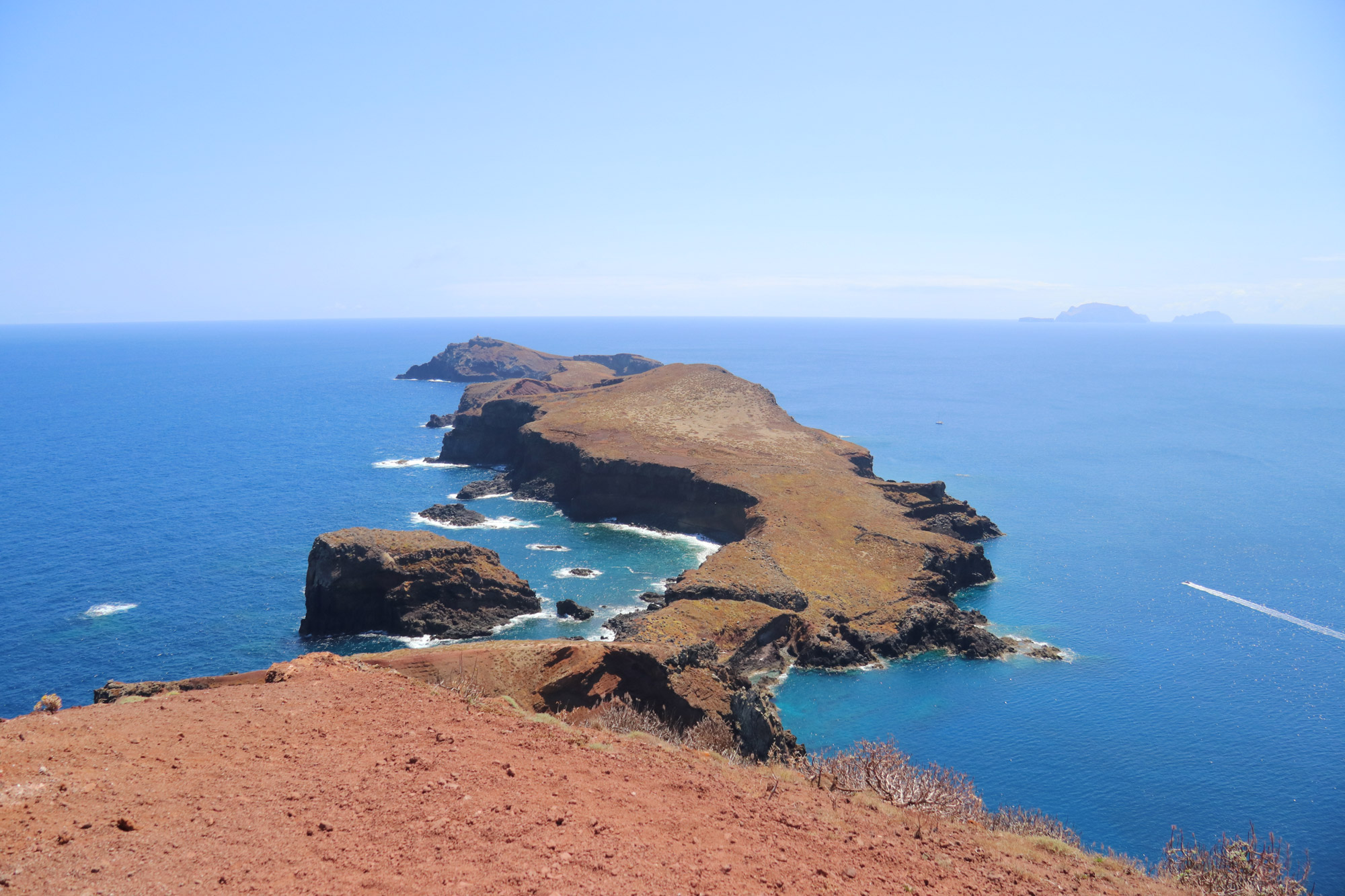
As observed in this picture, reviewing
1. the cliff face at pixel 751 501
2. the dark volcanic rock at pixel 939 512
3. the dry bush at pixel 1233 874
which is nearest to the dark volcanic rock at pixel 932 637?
the cliff face at pixel 751 501

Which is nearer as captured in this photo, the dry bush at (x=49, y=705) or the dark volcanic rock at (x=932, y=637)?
the dry bush at (x=49, y=705)

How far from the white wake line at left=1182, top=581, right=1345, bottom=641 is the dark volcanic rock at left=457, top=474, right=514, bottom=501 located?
226 ft

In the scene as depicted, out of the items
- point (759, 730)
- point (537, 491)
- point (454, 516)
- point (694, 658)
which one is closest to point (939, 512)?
point (537, 491)

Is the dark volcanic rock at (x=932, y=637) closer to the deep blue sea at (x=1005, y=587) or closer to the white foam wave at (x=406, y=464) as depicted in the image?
the deep blue sea at (x=1005, y=587)

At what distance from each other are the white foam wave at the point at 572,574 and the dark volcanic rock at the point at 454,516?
1588cm

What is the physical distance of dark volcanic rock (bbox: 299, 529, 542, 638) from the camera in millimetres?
53000

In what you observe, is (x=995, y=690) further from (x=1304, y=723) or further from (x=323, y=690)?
(x=323, y=690)

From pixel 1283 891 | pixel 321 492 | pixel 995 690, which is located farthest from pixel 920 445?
pixel 1283 891

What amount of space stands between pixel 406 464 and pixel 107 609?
170 ft

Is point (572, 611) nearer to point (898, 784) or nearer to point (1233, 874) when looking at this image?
point (898, 784)

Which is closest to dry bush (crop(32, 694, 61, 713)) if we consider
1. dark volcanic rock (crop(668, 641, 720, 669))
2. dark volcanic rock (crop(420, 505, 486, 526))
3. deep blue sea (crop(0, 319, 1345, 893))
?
dark volcanic rock (crop(668, 641, 720, 669))

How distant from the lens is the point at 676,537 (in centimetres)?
7519

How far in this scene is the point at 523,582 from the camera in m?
58.1

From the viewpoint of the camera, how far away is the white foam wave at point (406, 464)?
4067 inches
